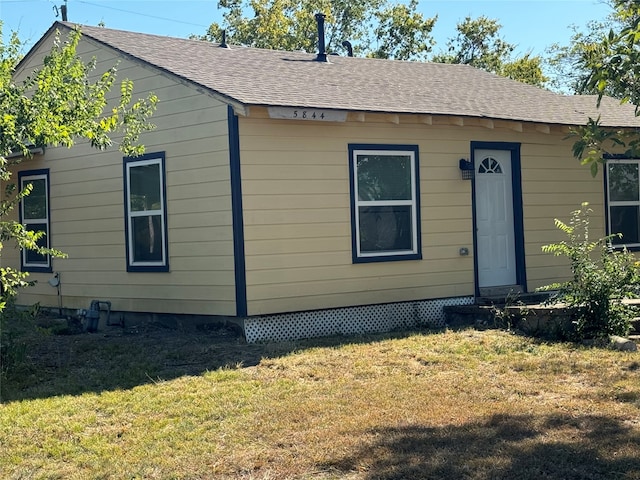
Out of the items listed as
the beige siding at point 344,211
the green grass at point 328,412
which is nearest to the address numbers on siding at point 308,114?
the beige siding at point 344,211

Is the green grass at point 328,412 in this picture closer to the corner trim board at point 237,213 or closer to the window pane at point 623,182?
the corner trim board at point 237,213

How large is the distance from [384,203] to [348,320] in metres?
1.71

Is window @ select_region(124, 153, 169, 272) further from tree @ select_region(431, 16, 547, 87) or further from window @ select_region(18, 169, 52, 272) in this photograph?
tree @ select_region(431, 16, 547, 87)

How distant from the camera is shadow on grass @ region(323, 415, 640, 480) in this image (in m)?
4.93

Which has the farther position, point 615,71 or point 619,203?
point 619,203

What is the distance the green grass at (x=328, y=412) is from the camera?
516cm

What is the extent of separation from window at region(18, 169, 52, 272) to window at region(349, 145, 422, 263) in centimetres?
541

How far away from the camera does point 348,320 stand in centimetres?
1053

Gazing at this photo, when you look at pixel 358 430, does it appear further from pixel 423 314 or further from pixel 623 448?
pixel 423 314

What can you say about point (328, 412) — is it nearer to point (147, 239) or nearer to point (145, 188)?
point (147, 239)

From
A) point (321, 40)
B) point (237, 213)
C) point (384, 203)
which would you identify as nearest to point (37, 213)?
point (237, 213)

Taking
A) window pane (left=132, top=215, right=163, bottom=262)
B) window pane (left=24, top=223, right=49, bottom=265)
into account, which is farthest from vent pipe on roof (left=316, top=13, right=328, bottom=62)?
window pane (left=24, top=223, right=49, bottom=265)

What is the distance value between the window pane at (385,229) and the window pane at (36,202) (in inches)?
221

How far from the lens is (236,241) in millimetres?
9773
